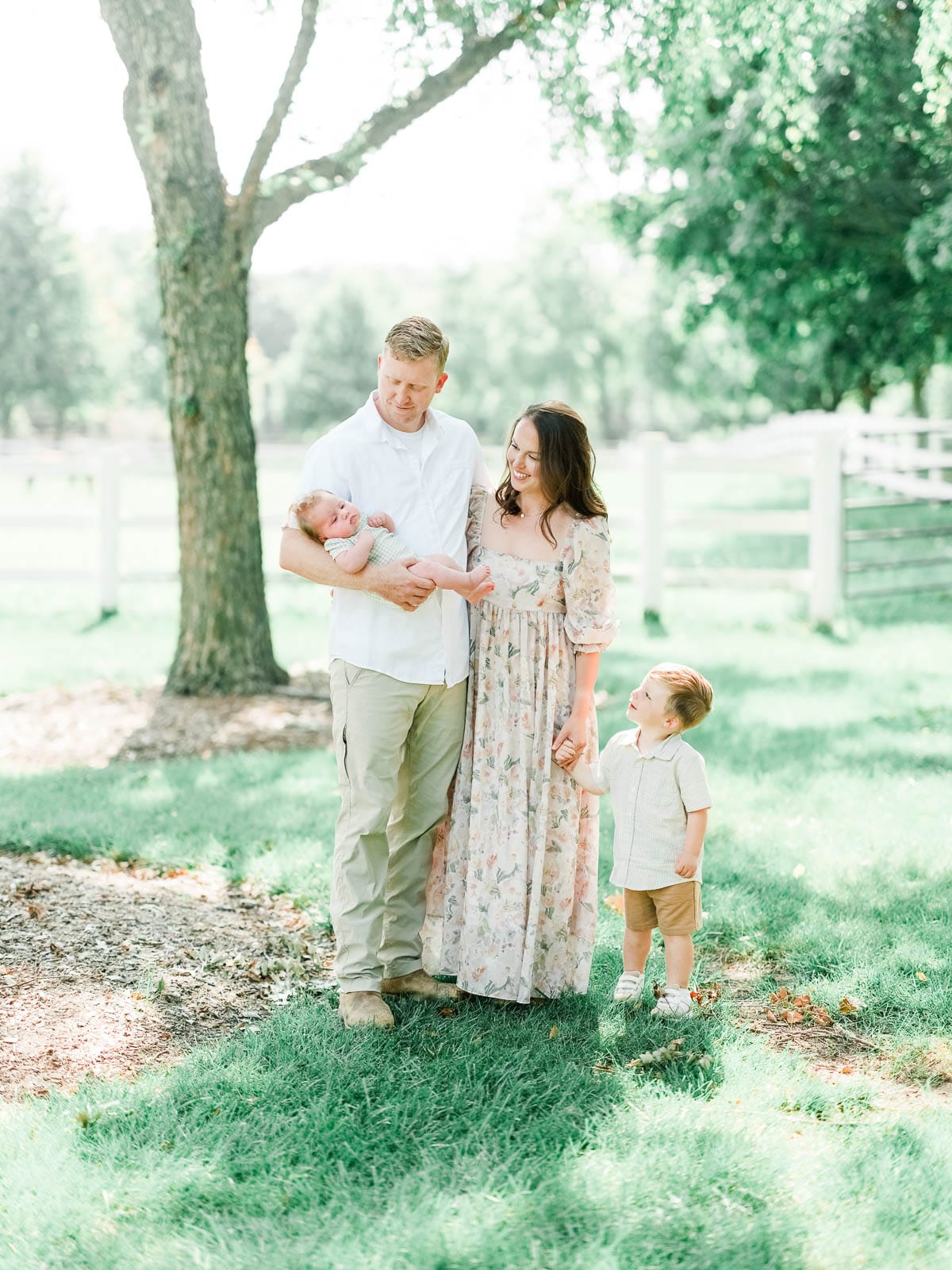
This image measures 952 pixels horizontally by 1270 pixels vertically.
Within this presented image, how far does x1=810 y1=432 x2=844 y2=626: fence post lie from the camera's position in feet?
38.2

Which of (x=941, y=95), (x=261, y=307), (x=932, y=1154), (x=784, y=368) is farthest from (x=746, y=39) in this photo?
(x=261, y=307)

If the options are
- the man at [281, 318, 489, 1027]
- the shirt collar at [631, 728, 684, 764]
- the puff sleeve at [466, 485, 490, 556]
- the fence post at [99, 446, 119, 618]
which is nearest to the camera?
the man at [281, 318, 489, 1027]

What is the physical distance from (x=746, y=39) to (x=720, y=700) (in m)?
4.24

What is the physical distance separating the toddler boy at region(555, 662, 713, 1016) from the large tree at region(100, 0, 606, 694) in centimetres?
517

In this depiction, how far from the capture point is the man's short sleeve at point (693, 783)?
393cm

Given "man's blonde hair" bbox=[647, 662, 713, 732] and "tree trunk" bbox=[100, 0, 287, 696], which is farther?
"tree trunk" bbox=[100, 0, 287, 696]

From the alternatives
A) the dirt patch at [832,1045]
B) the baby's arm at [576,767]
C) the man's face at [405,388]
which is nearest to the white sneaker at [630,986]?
the dirt patch at [832,1045]

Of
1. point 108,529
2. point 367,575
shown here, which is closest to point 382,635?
point 367,575

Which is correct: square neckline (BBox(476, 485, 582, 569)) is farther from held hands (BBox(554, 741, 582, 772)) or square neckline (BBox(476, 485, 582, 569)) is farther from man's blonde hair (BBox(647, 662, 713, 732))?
held hands (BBox(554, 741, 582, 772))

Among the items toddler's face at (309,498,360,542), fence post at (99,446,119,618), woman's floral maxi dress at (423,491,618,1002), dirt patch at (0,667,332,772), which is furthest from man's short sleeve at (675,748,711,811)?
fence post at (99,446,119,618)

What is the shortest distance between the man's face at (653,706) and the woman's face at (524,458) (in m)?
0.69

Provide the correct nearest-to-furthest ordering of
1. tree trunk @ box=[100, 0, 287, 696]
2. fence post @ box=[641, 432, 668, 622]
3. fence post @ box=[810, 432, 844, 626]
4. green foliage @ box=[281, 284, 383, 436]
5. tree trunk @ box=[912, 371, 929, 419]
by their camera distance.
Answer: tree trunk @ box=[100, 0, 287, 696], fence post @ box=[810, 432, 844, 626], fence post @ box=[641, 432, 668, 622], tree trunk @ box=[912, 371, 929, 419], green foliage @ box=[281, 284, 383, 436]

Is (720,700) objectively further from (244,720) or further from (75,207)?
(75,207)

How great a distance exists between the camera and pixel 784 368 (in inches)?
1328
